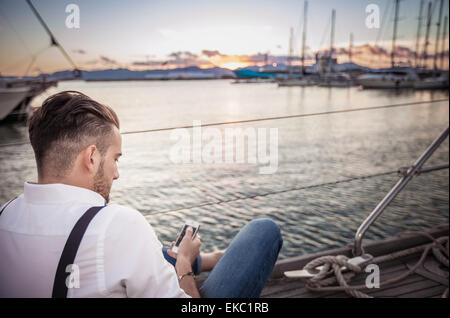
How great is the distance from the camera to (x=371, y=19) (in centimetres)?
203

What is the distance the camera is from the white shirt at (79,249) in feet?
2.23

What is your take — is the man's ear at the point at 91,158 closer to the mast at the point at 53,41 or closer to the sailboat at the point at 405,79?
the mast at the point at 53,41

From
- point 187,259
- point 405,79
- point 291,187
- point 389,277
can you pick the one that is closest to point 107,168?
point 187,259

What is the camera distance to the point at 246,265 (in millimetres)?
1105

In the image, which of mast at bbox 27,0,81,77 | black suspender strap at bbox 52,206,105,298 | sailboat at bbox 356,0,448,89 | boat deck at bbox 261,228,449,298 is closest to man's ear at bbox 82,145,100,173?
black suspender strap at bbox 52,206,105,298

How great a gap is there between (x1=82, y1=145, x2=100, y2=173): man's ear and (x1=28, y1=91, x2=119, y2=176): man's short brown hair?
1cm

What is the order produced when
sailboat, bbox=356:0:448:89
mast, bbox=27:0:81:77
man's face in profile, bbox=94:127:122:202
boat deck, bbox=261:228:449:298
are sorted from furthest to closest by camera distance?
sailboat, bbox=356:0:448:89, mast, bbox=27:0:81:77, boat deck, bbox=261:228:449:298, man's face in profile, bbox=94:127:122:202

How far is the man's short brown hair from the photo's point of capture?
0.75 meters

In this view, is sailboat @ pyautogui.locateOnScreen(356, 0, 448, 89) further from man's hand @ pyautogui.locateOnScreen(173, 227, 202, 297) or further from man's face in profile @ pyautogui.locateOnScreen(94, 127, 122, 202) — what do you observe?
man's face in profile @ pyautogui.locateOnScreen(94, 127, 122, 202)

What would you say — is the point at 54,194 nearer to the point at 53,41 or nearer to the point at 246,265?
the point at 246,265

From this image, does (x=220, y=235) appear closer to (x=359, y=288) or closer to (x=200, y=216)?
(x=200, y=216)

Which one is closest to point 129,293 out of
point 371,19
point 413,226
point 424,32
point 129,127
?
point 371,19

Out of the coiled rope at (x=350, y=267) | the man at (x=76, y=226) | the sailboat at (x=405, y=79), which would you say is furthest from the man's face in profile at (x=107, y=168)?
the sailboat at (x=405, y=79)

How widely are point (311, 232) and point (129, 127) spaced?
1434 cm
